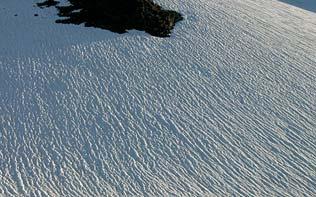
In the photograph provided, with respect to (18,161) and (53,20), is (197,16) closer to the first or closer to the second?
(53,20)

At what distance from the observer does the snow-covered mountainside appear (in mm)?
9523

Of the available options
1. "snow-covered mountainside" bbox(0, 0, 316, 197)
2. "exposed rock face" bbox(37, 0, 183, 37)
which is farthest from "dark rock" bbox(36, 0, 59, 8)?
"exposed rock face" bbox(37, 0, 183, 37)

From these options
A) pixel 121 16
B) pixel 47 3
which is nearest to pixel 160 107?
pixel 121 16

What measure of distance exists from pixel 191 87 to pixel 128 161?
3.33 m

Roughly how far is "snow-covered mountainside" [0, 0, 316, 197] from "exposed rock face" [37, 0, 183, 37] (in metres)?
0.30

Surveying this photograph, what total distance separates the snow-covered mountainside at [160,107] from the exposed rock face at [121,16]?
0.30 m

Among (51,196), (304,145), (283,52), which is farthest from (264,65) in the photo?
(51,196)

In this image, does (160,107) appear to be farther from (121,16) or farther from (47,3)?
(47,3)

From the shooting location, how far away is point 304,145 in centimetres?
1076

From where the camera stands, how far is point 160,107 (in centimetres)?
1173

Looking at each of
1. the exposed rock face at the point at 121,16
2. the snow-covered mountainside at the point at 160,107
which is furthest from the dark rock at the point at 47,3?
the exposed rock face at the point at 121,16

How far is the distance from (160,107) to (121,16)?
4.06 meters

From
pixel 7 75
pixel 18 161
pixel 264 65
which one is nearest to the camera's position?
pixel 18 161

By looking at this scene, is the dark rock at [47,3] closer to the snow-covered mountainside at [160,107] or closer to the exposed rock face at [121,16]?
the snow-covered mountainside at [160,107]
